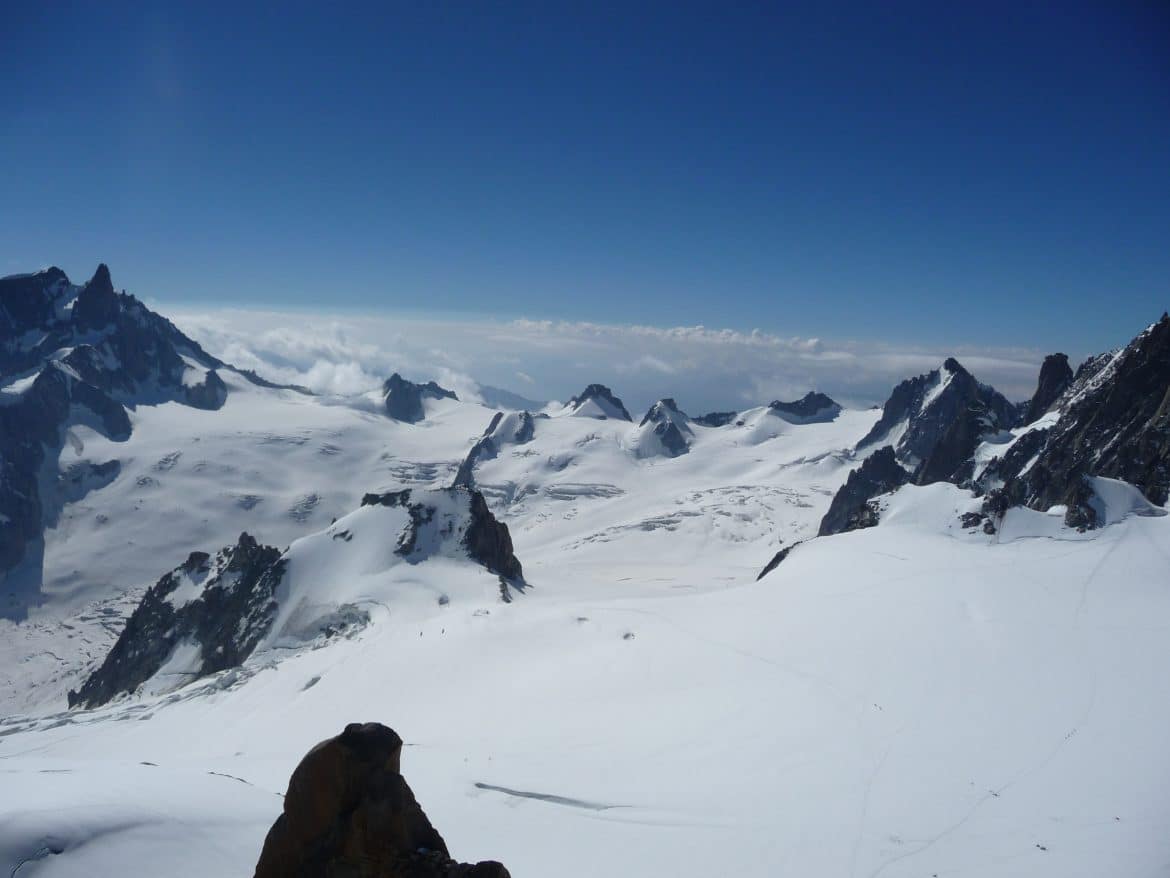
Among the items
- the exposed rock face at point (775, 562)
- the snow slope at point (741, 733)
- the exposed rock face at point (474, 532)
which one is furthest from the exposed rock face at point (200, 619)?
the exposed rock face at point (775, 562)

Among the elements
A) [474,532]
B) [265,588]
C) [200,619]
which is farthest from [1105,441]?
[200,619]

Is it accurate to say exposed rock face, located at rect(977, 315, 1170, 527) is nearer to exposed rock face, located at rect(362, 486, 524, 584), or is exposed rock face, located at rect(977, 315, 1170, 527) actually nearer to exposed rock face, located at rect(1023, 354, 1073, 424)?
exposed rock face, located at rect(1023, 354, 1073, 424)

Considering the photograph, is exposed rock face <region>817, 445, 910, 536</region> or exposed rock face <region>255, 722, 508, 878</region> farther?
exposed rock face <region>817, 445, 910, 536</region>

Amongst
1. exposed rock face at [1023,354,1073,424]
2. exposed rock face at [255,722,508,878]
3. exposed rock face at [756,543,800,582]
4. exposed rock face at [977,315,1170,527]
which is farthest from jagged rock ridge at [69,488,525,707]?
exposed rock face at [1023,354,1073,424]

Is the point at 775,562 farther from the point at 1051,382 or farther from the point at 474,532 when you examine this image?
the point at 1051,382

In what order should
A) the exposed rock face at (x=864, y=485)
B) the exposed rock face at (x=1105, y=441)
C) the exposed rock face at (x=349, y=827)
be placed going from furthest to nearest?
the exposed rock face at (x=864, y=485) → the exposed rock face at (x=1105, y=441) → the exposed rock face at (x=349, y=827)

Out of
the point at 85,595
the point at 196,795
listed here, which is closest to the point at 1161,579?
the point at 196,795

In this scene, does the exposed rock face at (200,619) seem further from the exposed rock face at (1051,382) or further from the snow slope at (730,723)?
the exposed rock face at (1051,382)
